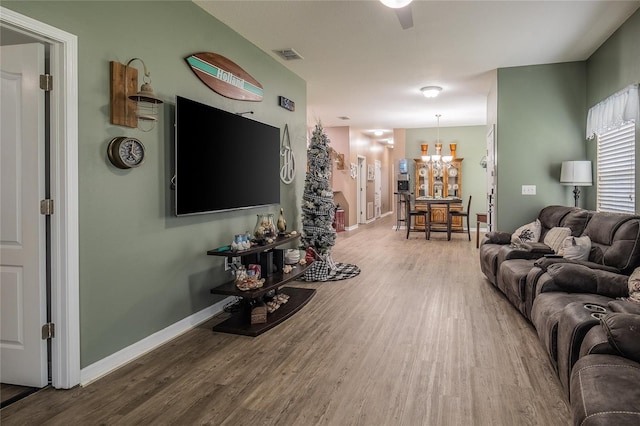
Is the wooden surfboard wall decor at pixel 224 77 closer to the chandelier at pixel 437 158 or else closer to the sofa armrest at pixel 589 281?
the sofa armrest at pixel 589 281

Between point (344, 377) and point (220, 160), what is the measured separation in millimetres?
2101

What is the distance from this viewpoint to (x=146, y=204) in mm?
2887

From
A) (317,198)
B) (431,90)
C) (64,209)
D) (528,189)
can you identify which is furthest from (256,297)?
(431,90)

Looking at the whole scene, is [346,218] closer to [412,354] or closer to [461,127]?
[461,127]

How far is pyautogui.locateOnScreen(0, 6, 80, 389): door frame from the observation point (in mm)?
2287

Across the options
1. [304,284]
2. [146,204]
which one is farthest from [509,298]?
[146,204]

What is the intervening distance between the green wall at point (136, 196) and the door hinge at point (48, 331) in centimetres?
15

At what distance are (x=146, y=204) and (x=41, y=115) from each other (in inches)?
33.3

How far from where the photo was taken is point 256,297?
350cm

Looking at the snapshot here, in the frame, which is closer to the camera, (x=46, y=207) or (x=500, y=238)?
(x=46, y=207)

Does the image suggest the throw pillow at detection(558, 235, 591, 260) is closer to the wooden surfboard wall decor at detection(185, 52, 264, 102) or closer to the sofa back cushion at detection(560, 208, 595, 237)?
the sofa back cushion at detection(560, 208, 595, 237)

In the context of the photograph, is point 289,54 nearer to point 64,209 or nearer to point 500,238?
point 64,209

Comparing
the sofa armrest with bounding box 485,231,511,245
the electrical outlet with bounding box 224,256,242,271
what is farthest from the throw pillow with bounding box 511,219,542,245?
the electrical outlet with bounding box 224,256,242,271

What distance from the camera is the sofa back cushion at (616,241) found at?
2949 millimetres
